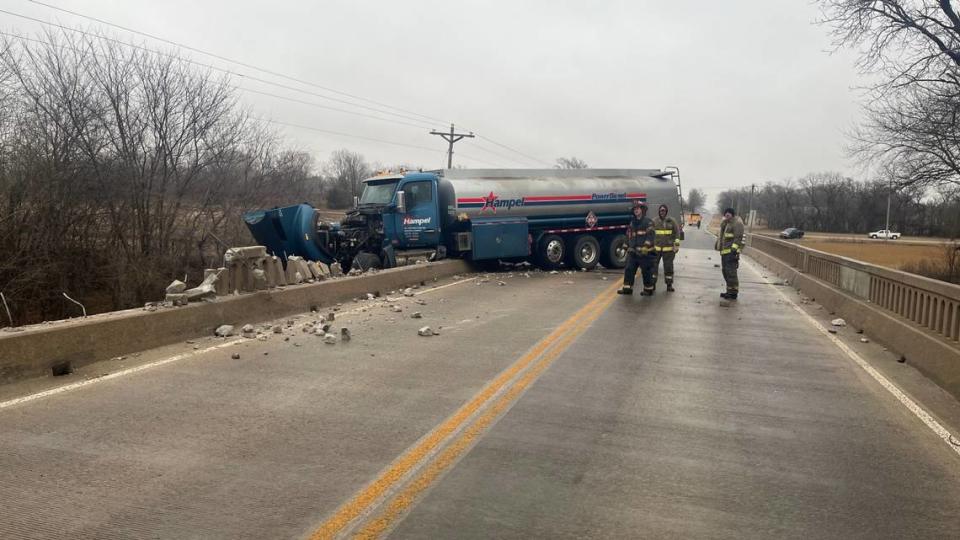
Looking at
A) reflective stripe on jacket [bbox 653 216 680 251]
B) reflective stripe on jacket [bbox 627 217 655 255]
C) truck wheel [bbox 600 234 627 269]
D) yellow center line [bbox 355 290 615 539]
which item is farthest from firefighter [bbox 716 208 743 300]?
truck wheel [bbox 600 234 627 269]

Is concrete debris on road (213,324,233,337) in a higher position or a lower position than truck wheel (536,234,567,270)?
lower

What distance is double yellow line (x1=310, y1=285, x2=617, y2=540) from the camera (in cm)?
338

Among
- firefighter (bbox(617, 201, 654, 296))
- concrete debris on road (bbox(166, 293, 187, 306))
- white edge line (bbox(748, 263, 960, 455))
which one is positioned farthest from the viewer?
firefighter (bbox(617, 201, 654, 296))

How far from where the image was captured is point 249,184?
22.9 m

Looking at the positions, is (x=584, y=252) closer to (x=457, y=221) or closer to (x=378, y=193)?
(x=457, y=221)

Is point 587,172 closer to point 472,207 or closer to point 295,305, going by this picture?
point 472,207

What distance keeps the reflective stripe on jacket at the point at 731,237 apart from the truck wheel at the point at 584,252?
22.0 feet

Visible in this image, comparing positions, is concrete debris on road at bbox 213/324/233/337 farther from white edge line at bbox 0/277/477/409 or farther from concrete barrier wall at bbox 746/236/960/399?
concrete barrier wall at bbox 746/236/960/399

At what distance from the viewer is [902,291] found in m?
8.66

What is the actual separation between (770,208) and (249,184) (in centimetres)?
13644

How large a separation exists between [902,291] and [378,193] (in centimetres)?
1267

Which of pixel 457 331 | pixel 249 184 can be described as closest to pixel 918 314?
pixel 457 331

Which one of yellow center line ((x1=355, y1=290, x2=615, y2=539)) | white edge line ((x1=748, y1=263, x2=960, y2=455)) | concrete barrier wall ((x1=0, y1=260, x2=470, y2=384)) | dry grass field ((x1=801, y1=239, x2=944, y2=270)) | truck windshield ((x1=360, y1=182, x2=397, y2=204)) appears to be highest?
truck windshield ((x1=360, y1=182, x2=397, y2=204))

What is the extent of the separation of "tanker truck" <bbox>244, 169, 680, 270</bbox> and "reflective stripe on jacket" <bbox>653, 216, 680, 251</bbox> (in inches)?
209
